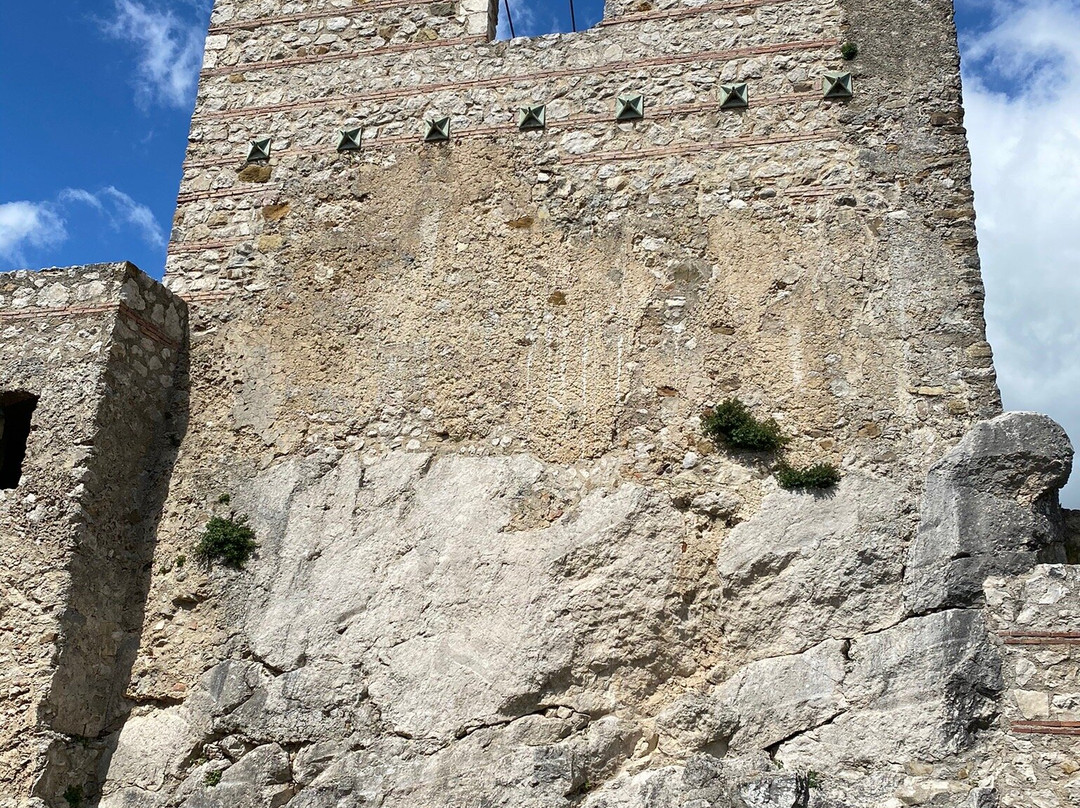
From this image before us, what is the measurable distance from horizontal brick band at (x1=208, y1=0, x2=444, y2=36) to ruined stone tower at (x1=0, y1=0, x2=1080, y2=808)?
98mm

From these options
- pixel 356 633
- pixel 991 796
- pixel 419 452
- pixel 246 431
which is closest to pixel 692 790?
pixel 991 796

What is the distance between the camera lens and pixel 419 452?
639cm

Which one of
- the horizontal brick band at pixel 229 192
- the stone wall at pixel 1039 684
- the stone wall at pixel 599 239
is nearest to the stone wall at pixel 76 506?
the stone wall at pixel 599 239

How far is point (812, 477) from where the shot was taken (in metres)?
5.82

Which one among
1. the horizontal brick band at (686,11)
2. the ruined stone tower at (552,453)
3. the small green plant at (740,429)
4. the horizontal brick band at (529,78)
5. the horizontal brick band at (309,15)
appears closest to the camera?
the ruined stone tower at (552,453)

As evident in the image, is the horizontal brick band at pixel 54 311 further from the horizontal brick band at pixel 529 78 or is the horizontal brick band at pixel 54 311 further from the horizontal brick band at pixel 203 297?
the horizontal brick band at pixel 529 78

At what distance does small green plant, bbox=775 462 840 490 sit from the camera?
19.1 ft

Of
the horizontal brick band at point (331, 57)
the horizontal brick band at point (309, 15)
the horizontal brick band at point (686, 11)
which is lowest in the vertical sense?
the horizontal brick band at point (331, 57)

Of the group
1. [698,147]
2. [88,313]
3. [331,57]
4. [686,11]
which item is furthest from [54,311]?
[686,11]

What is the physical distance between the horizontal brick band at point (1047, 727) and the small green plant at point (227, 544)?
4111 mm

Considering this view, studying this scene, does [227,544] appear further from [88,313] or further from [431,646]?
[88,313]

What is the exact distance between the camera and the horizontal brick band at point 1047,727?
16.0 feet

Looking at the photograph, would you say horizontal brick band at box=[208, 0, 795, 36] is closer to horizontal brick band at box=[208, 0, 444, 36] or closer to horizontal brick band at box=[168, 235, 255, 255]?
horizontal brick band at box=[208, 0, 444, 36]

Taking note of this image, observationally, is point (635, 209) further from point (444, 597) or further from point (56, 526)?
→ point (56, 526)
